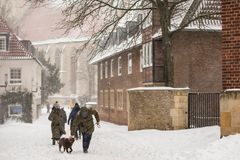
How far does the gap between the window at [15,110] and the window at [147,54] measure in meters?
15.0

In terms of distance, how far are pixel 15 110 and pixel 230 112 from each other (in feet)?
101

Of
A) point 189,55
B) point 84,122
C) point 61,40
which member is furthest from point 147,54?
point 61,40

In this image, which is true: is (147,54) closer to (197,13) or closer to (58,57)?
(197,13)

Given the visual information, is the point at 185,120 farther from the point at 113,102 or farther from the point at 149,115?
the point at 113,102

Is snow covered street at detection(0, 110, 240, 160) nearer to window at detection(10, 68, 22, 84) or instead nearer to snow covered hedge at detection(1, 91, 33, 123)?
snow covered hedge at detection(1, 91, 33, 123)

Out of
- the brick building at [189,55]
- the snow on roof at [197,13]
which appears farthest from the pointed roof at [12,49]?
the snow on roof at [197,13]

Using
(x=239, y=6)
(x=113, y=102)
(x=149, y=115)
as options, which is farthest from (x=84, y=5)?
(x=113, y=102)

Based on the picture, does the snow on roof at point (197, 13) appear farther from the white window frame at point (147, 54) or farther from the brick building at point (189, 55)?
the white window frame at point (147, 54)

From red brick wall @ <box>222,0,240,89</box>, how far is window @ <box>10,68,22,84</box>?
103 feet

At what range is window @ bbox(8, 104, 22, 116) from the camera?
41500 mm

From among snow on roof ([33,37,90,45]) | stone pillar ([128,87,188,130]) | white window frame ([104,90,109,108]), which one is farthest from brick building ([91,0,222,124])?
snow on roof ([33,37,90,45])

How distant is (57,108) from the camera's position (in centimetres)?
1822

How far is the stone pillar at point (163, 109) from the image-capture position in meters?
20.9

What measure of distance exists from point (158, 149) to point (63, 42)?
7481cm
